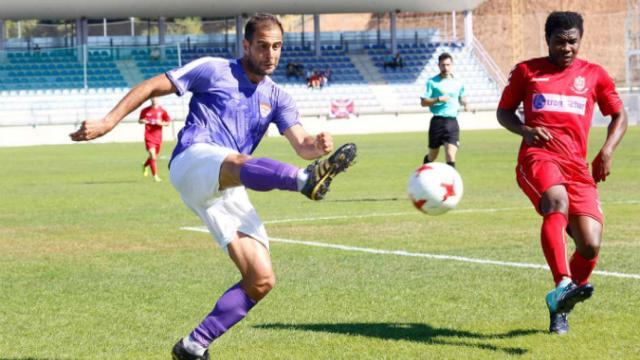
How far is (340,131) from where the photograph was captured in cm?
5509

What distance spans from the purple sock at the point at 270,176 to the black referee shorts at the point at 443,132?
518 inches

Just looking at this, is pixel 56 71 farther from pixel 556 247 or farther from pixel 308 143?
pixel 556 247

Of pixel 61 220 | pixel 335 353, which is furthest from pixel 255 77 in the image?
pixel 61 220

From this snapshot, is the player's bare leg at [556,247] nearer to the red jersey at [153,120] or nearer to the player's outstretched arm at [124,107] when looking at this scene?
the player's outstretched arm at [124,107]

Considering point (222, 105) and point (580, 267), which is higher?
point (222, 105)

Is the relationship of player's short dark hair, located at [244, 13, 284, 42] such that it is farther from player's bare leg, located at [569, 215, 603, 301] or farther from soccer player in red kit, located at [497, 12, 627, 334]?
player's bare leg, located at [569, 215, 603, 301]

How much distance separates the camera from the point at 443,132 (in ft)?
62.2

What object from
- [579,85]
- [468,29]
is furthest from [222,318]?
[468,29]

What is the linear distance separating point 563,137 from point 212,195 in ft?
8.33

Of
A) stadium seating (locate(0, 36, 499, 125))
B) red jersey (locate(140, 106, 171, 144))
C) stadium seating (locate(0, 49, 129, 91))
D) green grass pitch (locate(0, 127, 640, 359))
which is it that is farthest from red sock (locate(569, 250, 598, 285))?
stadium seating (locate(0, 49, 129, 91))

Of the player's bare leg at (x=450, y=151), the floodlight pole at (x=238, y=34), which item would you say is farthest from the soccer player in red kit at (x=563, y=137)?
the floodlight pole at (x=238, y=34)

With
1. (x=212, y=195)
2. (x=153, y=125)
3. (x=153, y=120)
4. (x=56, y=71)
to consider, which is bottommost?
(x=56, y=71)

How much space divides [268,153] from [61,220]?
63.7ft

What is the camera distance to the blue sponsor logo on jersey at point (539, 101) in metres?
7.61
